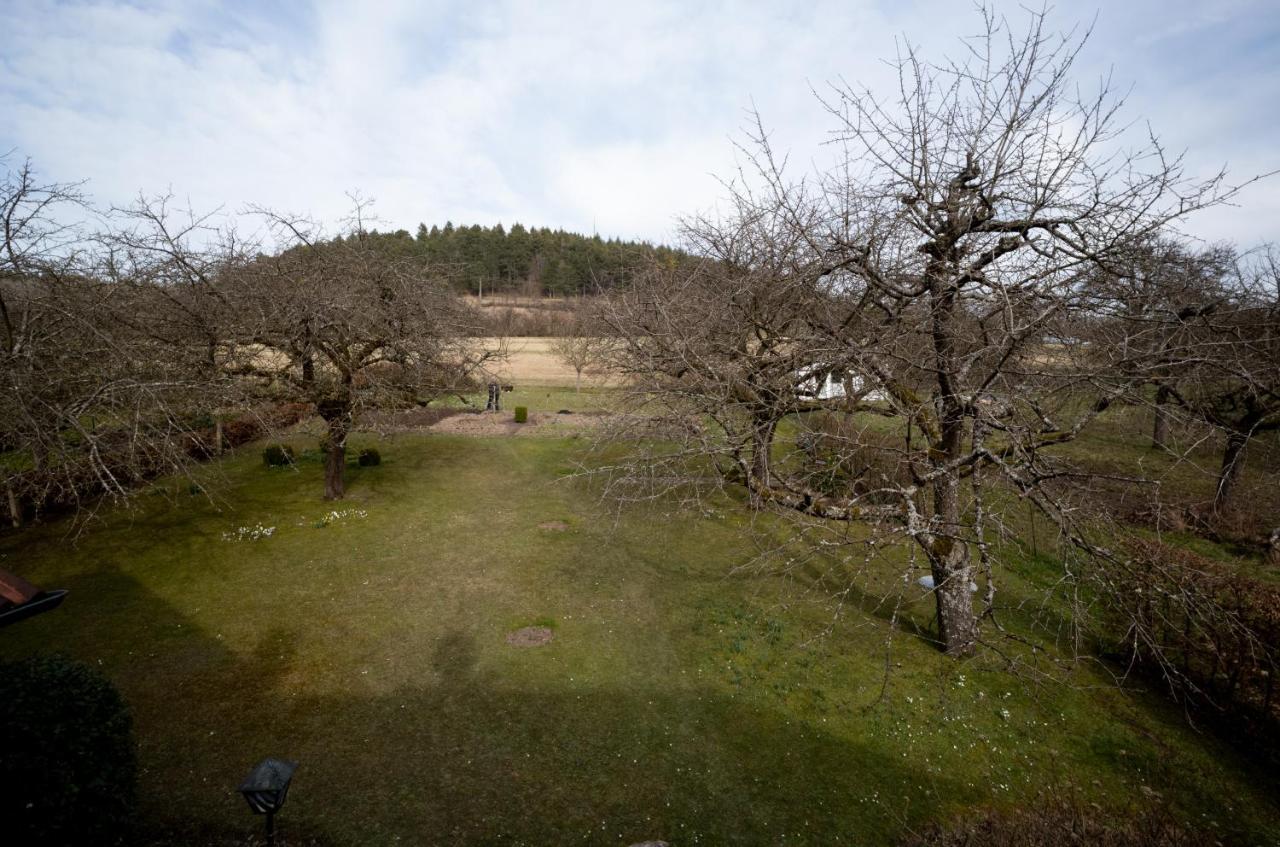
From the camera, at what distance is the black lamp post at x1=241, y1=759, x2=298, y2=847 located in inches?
164

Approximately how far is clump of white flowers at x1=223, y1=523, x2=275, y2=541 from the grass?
0.79 feet

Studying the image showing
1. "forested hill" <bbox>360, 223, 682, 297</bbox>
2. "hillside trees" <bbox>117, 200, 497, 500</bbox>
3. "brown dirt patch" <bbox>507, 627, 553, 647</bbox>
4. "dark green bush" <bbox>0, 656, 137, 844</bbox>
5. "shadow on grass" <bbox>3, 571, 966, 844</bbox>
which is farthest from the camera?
"forested hill" <bbox>360, 223, 682, 297</bbox>

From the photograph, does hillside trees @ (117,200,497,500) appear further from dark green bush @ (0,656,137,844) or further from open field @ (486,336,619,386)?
open field @ (486,336,619,386)

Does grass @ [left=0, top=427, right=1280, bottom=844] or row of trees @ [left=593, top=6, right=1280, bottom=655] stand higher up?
row of trees @ [left=593, top=6, right=1280, bottom=655]

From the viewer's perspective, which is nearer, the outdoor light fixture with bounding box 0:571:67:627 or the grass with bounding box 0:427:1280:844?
the outdoor light fixture with bounding box 0:571:67:627

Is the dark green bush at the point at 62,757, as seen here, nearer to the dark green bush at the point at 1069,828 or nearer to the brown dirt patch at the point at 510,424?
the dark green bush at the point at 1069,828

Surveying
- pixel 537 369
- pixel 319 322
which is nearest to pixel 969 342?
pixel 319 322

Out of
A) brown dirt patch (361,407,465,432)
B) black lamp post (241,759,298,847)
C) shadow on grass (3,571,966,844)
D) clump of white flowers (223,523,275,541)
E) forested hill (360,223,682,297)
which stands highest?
forested hill (360,223,682,297)

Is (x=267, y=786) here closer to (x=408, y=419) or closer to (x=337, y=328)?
(x=337, y=328)

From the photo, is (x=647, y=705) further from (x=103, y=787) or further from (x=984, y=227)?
(x=984, y=227)

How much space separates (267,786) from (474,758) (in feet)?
7.59

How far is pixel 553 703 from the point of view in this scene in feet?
22.8

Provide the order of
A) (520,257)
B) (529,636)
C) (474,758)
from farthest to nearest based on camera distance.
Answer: (520,257), (529,636), (474,758)

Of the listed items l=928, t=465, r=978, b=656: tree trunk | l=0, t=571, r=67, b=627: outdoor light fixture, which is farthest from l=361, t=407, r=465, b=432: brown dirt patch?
l=928, t=465, r=978, b=656: tree trunk
